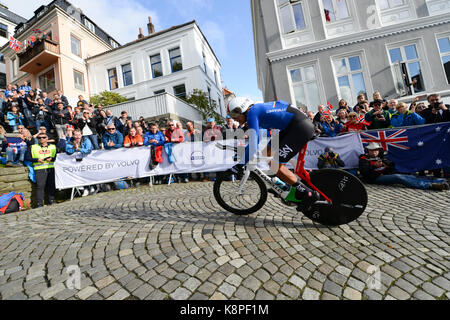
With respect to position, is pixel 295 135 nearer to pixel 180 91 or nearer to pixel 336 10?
pixel 336 10

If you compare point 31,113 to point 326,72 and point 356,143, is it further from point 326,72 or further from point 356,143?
point 326,72

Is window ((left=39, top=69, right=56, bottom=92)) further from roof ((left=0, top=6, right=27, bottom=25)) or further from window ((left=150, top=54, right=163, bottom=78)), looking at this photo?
roof ((left=0, top=6, right=27, bottom=25))

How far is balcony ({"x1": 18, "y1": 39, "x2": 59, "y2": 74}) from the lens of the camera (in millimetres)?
20656

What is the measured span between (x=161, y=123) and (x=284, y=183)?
A: 42.0 feet

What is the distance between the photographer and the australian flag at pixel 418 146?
5.19m

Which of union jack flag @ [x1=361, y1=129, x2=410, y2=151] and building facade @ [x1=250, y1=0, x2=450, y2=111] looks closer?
union jack flag @ [x1=361, y1=129, x2=410, y2=151]

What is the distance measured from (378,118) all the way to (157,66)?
70.0 feet

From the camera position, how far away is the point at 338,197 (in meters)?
2.87

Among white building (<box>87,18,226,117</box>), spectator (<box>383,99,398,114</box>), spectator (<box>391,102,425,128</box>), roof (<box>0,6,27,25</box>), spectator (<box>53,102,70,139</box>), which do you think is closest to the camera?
spectator (<box>391,102,425,128</box>)

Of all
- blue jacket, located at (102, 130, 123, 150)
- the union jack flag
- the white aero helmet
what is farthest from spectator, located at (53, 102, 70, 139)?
the union jack flag

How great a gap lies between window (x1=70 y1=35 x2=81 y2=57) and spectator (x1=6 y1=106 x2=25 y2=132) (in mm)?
16106

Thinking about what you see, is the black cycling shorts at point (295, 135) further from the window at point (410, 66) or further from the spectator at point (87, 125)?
the window at point (410, 66)

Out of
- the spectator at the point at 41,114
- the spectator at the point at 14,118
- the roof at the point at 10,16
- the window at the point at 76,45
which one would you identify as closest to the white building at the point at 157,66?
the window at the point at 76,45

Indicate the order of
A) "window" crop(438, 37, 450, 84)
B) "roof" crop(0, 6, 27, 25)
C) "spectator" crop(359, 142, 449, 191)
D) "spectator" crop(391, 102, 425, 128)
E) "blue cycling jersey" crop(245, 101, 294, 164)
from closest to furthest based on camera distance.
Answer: "blue cycling jersey" crop(245, 101, 294, 164) → "spectator" crop(359, 142, 449, 191) → "spectator" crop(391, 102, 425, 128) → "window" crop(438, 37, 450, 84) → "roof" crop(0, 6, 27, 25)
